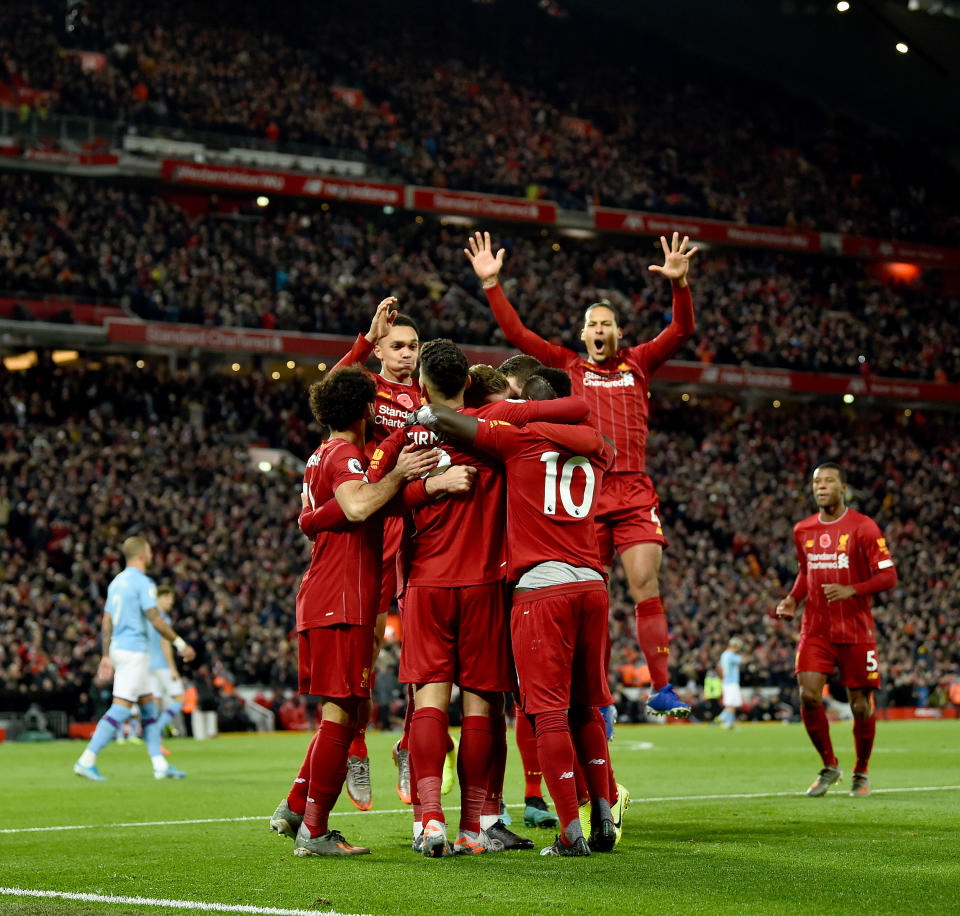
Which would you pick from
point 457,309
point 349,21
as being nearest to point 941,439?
point 457,309

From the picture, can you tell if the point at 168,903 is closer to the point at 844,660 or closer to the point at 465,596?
the point at 465,596

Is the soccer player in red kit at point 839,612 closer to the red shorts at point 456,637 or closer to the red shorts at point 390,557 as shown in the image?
the red shorts at point 390,557

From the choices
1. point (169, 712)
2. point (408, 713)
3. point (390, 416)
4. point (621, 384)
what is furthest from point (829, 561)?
point (169, 712)

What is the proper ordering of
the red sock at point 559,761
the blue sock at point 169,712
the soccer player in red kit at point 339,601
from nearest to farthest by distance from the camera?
the red sock at point 559,761
the soccer player in red kit at point 339,601
the blue sock at point 169,712

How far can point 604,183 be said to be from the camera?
153 ft

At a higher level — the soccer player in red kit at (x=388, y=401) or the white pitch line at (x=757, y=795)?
the soccer player in red kit at (x=388, y=401)

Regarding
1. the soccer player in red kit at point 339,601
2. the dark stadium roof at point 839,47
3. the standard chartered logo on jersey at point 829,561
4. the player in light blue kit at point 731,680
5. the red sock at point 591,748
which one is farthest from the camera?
the dark stadium roof at point 839,47

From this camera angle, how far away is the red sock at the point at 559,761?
22.0ft

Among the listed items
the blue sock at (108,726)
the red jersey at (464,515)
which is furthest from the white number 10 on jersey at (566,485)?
the blue sock at (108,726)

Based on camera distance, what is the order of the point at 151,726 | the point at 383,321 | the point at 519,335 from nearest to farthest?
the point at 383,321, the point at 519,335, the point at 151,726

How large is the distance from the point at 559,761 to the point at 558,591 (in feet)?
2.80

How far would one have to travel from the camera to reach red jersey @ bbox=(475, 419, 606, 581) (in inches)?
274

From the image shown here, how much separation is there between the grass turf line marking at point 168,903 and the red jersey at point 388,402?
3754 millimetres

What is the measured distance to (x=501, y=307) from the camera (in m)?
9.18
